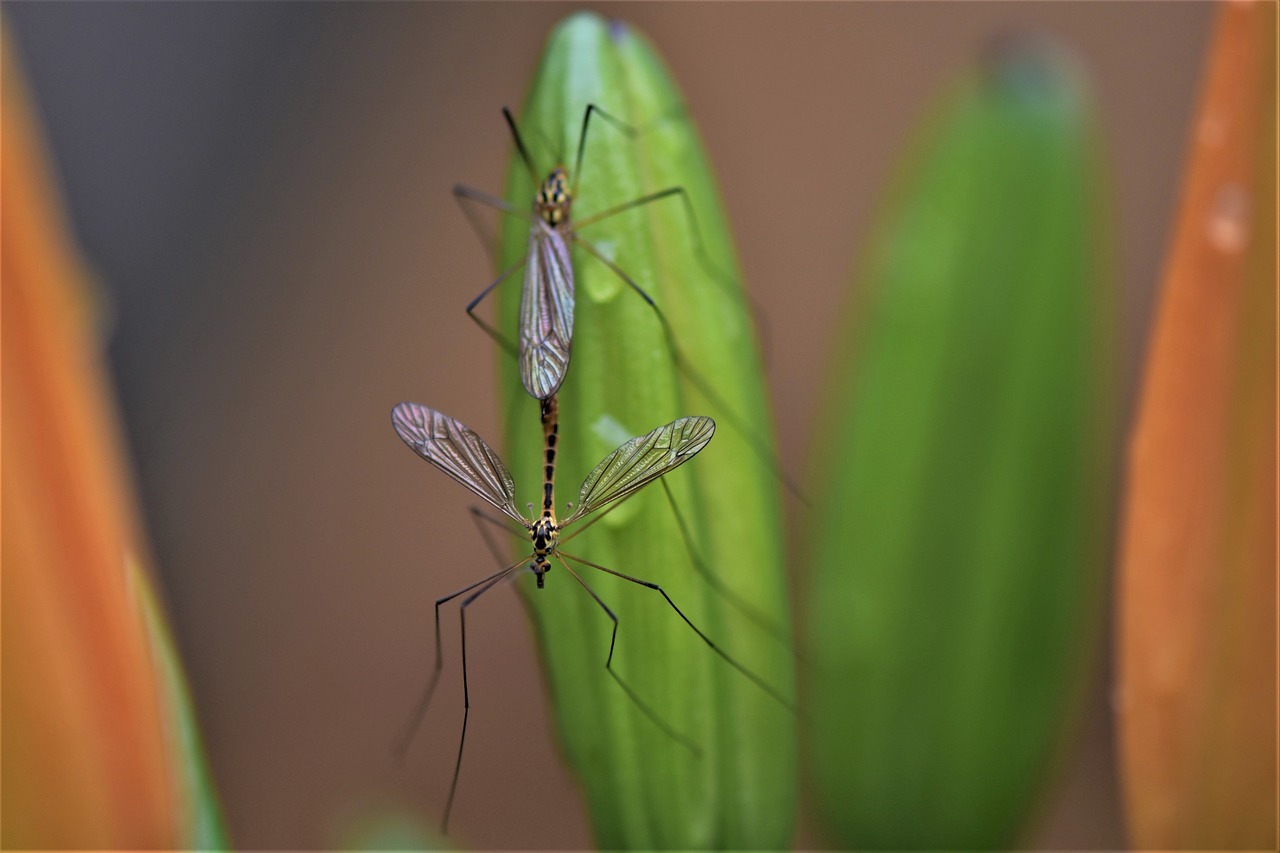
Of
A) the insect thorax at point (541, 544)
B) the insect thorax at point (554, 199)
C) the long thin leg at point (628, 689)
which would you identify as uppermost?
the insect thorax at point (554, 199)

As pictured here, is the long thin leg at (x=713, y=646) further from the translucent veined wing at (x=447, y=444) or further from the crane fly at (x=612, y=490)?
the translucent veined wing at (x=447, y=444)

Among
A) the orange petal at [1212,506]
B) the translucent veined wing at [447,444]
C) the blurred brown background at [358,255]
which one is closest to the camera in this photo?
the orange petal at [1212,506]

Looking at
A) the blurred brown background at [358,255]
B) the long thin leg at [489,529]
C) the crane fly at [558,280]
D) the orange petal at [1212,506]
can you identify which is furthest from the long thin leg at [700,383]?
the blurred brown background at [358,255]

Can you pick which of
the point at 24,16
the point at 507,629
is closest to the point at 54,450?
the point at 507,629

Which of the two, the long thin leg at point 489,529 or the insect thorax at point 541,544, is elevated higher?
the insect thorax at point 541,544

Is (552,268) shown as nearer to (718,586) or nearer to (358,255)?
(718,586)

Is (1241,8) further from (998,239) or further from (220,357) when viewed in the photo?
(220,357)

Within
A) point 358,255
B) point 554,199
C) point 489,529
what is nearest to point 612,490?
point 554,199
